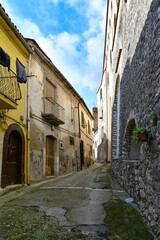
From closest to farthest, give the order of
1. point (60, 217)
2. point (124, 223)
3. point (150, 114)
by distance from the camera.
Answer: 1. point (150, 114)
2. point (124, 223)
3. point (60, 217)

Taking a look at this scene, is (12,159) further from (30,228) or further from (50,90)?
(50,90)

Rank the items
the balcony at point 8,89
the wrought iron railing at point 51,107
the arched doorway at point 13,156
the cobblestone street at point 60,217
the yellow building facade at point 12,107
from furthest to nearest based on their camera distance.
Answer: the wrought iron railing at point 51,107 < the arched doorway at point 13,156 < the yellow building facade at point 12,107 < the balcony at point 8,89 < the cobblestone street at point 60,217

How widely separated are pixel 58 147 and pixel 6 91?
232 inches

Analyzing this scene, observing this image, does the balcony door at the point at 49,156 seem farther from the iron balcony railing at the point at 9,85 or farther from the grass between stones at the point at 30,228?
the grass between stones at the point at 30,228

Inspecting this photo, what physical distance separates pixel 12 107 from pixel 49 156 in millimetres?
4925

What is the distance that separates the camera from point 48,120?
35.0 ft

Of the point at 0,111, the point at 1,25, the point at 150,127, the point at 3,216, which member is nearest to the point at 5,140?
the point at 0,111

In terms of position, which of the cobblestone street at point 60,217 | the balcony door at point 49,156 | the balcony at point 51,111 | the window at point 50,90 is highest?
the window at point 50,90

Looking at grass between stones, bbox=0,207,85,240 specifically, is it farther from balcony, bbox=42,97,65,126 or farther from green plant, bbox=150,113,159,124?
balcony, bbox=42,97,65,126

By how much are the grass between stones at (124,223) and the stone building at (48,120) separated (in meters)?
4.87

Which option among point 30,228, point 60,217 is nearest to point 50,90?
point 60,217

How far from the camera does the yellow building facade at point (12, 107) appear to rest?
6.64 m

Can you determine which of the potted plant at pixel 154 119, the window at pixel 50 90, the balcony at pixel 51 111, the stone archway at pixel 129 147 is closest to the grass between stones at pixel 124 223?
the potted plant at pixel 154 119

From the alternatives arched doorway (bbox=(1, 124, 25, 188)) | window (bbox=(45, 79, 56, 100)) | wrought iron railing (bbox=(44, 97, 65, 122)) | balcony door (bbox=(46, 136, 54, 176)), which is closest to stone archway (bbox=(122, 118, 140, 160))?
arched doorway (bbox=(1, 124, 25, 188))
